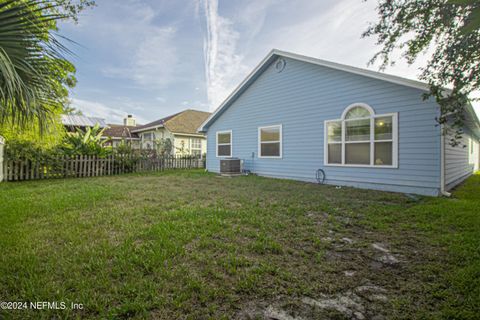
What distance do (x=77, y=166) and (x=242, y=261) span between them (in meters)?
10.3

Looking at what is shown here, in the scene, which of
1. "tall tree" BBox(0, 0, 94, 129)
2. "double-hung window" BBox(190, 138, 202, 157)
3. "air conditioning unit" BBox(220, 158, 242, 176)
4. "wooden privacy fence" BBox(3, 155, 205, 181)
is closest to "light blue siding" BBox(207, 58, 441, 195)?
"air conditioning unit" BBox(220, 158, 242, 176)

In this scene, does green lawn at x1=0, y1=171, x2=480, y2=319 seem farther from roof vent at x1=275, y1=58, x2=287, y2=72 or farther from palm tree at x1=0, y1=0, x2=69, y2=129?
roof vent at x1=275, y1=58, x2=287, y2=72

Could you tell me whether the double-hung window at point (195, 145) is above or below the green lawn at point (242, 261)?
above

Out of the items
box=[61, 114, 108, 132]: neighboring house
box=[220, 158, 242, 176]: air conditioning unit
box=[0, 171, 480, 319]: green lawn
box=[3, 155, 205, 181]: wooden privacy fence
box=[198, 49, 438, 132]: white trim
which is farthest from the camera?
box=[61, 114, 108, 132]: neighboring house

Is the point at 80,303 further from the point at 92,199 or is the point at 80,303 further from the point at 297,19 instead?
the point at 297,19

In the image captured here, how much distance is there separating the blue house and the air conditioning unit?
0.52 metres

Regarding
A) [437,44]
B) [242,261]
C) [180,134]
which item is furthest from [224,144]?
[242,261]

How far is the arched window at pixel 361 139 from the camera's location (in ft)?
20.8

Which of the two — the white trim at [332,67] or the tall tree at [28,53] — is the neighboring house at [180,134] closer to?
the white trim at [332,67]

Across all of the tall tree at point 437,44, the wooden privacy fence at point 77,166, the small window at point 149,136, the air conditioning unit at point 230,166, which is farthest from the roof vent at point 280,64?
the small window at point 149,136

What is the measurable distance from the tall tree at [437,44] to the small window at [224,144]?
7.38m

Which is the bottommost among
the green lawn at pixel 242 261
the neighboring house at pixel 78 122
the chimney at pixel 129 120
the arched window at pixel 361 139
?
the green lawn at pixel 242 261

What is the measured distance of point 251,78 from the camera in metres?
10.0

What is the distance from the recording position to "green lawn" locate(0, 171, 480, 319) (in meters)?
1.70
